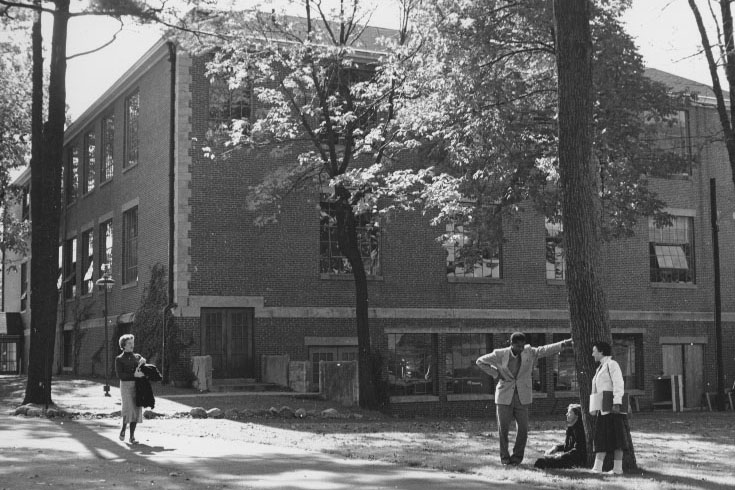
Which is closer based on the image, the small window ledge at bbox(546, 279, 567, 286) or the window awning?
the small window ledge at bbox(546, 279, 567, 286)

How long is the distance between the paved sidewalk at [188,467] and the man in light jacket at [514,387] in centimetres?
118

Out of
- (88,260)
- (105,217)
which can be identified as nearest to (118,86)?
(105,217)

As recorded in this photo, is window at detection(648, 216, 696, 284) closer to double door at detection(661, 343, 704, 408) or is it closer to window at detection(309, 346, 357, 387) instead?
double door at detection(661, 343, 704, 408)

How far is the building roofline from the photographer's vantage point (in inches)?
1179

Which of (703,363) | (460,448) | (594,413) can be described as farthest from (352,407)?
(703,363)

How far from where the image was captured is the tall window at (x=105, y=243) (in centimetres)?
3522

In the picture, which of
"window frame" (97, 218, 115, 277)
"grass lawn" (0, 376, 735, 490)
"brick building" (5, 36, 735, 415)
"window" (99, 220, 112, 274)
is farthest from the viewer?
"window" (99, 220, 112, 274)

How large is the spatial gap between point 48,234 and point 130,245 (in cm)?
1017

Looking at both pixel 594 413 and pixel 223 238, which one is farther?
pixel 223 238

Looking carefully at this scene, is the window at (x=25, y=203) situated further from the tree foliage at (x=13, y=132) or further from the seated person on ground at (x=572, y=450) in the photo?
the seated person on ground at (x=572, y=450)

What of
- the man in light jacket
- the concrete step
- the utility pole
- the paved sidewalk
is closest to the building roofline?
the concrete step

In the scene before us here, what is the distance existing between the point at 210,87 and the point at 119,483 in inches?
774

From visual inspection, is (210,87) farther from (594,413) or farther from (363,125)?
(594,413)

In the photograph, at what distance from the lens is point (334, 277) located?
30.4 metres
